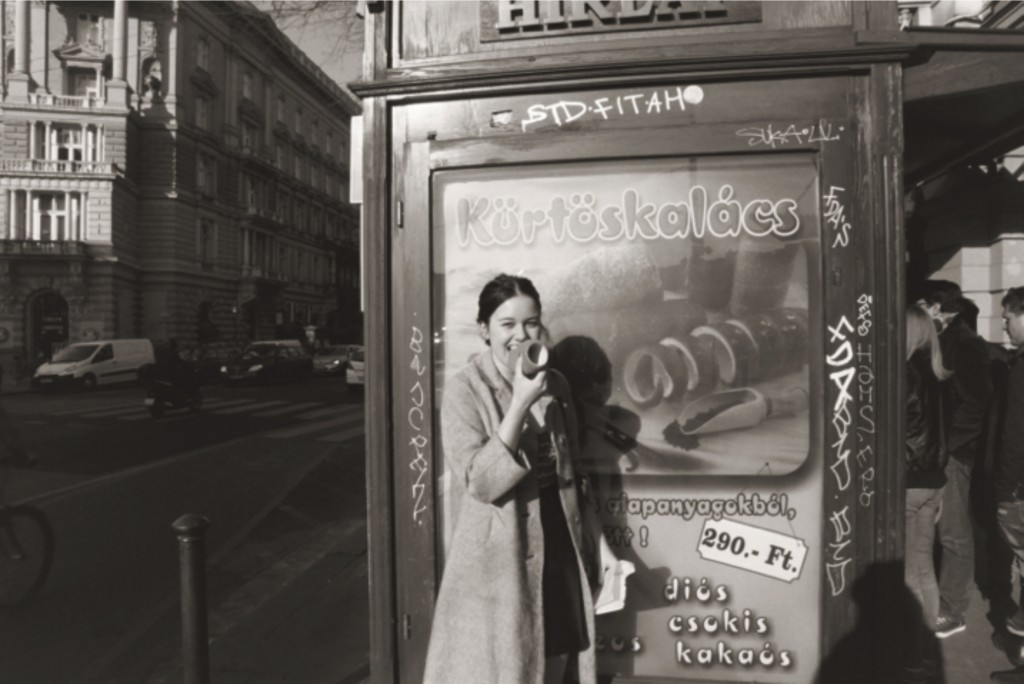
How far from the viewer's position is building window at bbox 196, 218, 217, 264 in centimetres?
4591

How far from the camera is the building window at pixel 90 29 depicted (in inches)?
1655

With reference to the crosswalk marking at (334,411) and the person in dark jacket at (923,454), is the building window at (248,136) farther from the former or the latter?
the person in dark jacket at (923,454)

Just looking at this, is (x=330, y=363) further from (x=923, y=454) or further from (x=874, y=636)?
(x=874, y=636)

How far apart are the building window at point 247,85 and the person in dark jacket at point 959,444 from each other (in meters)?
53.6

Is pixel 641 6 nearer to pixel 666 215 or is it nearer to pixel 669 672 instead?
pixel 666 215

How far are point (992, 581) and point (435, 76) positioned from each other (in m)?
4.08

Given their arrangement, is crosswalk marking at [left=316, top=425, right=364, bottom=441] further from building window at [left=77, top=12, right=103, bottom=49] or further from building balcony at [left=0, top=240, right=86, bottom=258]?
building window at [left=77, top=12, right=103, bottom=49]

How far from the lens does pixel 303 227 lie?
61969mm

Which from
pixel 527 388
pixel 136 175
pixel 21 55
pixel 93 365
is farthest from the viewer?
pixel 136 175

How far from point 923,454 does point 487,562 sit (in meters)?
2.45

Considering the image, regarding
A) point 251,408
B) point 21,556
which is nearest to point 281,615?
point 21,556

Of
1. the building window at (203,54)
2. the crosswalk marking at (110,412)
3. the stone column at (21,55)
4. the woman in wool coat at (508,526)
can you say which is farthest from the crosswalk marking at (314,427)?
the building window at (203,54)

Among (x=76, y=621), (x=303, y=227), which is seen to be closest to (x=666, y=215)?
(x=76, y=621)

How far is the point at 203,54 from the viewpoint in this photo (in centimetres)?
4616
